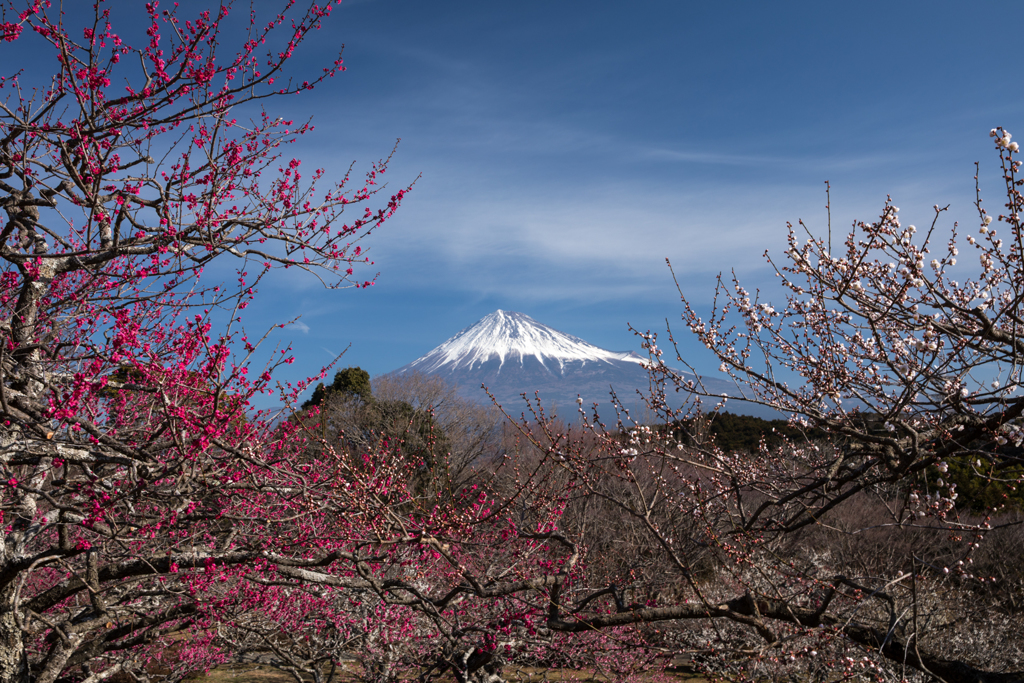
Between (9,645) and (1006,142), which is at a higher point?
(1006,142)

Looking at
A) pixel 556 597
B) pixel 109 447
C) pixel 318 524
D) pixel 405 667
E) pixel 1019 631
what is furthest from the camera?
pixel 1019 631

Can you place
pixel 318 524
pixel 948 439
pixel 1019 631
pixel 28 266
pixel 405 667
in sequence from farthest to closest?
pixel 1019 631 < pixel 405 667 < pixel 318 524 < pixel 28 266 < pixel 948 439

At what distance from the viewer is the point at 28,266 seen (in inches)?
185

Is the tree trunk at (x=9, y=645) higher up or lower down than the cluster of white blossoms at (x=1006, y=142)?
lower down

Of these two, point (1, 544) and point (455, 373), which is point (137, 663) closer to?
point (1, 544)

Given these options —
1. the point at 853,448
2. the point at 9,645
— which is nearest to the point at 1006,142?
the point at 853,448

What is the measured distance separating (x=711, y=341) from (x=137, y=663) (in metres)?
6.59

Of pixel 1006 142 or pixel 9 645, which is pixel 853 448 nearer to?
pixel 1006 142

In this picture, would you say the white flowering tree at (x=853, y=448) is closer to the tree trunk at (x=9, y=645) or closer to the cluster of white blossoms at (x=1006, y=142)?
the cluster of white blossoms at (x=1006, y=142)

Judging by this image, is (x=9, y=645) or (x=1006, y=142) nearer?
(x=1006, y=142)

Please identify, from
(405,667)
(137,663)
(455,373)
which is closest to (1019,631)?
(405,667)

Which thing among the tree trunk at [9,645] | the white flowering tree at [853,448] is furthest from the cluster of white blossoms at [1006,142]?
the tree trunk at [9,645]

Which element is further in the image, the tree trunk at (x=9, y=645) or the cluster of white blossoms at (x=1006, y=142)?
the tree trunk at (x=9, y=645)

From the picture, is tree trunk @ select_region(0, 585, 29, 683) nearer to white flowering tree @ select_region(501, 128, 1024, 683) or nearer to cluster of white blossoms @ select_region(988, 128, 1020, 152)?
white flowering tree @ select_region(501, 128, 1024, 683)
